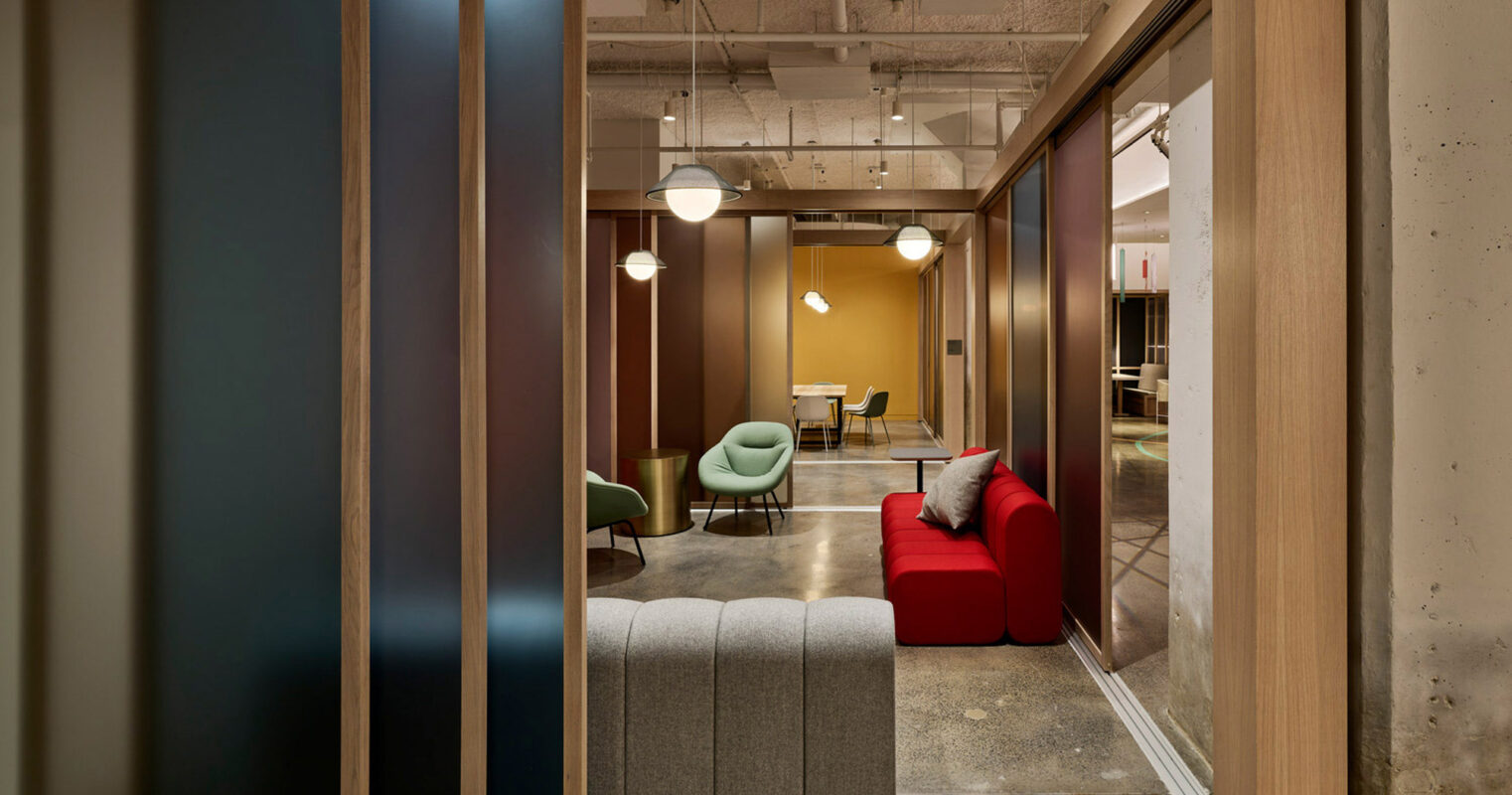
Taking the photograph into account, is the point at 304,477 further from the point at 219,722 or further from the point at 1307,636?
the point at 1307,636

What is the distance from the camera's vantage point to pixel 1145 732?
9.53 ft

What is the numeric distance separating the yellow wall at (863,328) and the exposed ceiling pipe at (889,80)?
9159 mm

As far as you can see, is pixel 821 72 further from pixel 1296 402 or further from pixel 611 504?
pixel 1296 402

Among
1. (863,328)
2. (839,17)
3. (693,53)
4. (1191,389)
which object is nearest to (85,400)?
(1191,389)

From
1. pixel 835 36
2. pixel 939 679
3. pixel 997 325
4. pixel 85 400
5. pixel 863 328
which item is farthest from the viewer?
pixel 863 328

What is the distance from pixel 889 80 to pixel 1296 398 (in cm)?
617

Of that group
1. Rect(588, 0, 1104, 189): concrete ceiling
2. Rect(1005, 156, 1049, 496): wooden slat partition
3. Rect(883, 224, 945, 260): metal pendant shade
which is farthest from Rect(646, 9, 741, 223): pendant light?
Rect(883, 224, 945, 260): metal pendant shade

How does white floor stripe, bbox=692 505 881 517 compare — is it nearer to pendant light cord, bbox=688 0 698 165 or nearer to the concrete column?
pendant light cord, bbox=688 0 698 165

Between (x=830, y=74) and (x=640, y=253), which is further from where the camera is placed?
(x=640, y=253)

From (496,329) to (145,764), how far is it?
95cm

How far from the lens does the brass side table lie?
630cm

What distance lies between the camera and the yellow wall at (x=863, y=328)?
16.3 metres

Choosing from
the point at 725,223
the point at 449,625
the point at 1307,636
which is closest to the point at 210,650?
the point at 449,625

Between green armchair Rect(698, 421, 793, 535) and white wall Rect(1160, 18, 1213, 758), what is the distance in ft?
11.6
